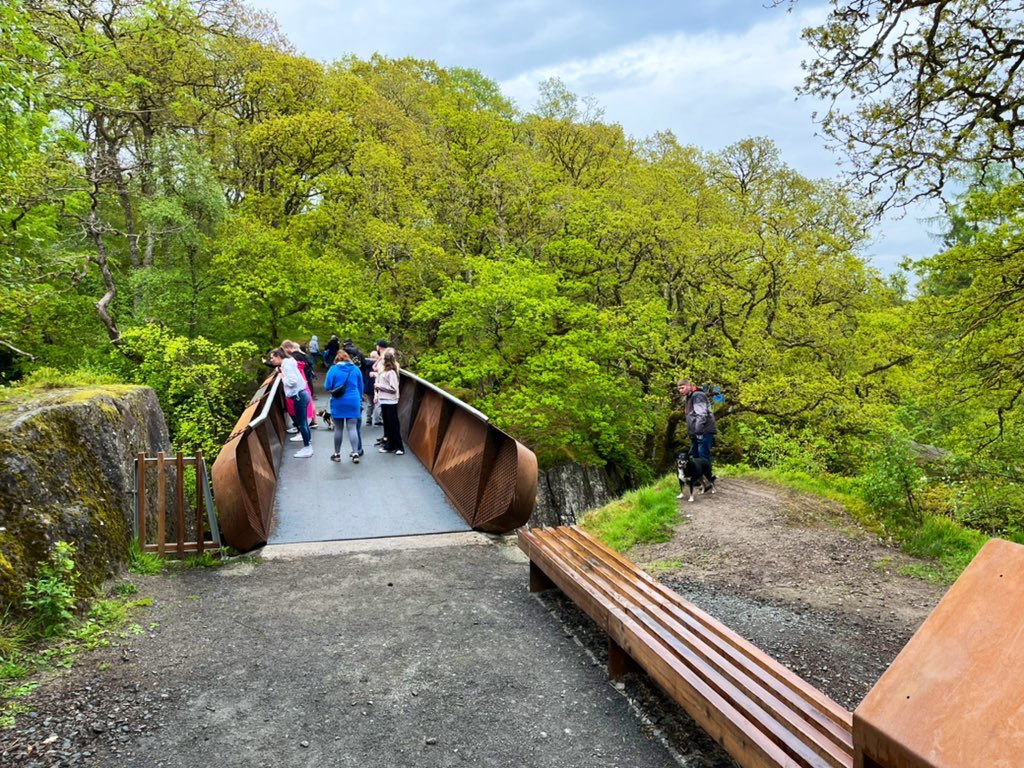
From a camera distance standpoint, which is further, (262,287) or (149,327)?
(262,287)

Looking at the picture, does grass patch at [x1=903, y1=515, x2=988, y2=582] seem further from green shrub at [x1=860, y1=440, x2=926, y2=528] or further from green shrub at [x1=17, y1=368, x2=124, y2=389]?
green shrub at [x1=17, y1=368, x2=124, y2=389]

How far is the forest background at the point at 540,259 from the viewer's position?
8305mm

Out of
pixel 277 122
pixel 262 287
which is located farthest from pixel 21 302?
pixel 277 122

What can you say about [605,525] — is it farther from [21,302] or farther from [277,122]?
[277,122]

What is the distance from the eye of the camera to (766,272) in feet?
60.8

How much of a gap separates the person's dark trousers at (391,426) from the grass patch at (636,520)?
3554mm

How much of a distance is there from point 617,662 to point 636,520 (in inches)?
174

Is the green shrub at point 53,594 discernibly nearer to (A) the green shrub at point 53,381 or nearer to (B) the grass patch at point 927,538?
(A) the green shrub at point 53,381

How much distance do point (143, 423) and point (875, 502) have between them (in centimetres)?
843

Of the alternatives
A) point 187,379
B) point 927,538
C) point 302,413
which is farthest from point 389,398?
point 187,379

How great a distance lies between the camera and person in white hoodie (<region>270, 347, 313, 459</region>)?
33.0 feet

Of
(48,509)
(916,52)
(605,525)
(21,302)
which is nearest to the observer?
(48,509)

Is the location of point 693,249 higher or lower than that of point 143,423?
higher

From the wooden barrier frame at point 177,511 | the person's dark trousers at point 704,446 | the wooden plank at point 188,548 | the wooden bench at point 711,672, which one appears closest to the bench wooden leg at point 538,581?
the wooden bench at point 711,672
